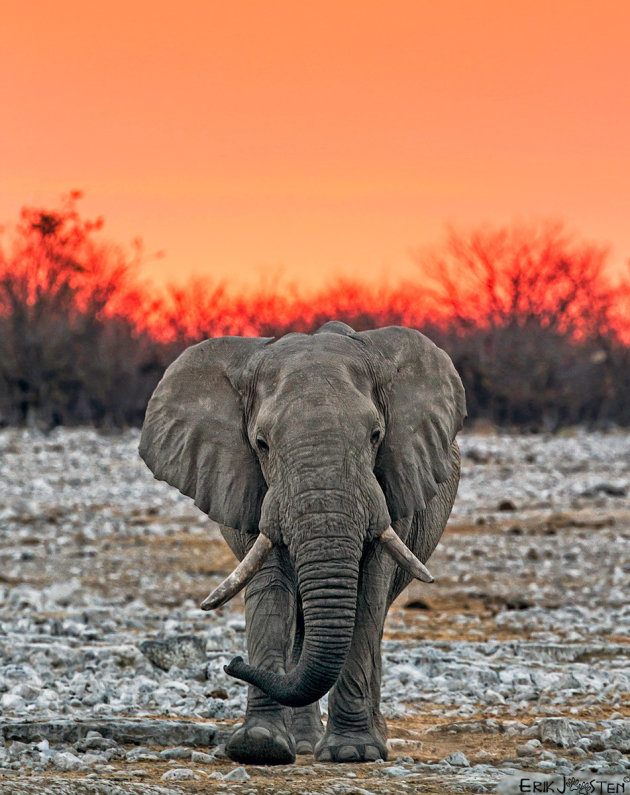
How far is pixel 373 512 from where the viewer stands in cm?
552

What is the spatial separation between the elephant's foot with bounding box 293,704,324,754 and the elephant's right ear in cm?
100

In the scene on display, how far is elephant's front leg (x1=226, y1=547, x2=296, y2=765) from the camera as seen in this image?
5.58 metres

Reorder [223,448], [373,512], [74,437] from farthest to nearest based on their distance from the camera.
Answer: [74,437], [223,448], [373,512]

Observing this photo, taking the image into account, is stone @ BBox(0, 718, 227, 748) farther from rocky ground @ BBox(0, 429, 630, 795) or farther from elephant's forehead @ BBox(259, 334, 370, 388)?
elephant's forehead @ BBox(259, 334, 370, 388)

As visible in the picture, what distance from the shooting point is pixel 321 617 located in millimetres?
5344

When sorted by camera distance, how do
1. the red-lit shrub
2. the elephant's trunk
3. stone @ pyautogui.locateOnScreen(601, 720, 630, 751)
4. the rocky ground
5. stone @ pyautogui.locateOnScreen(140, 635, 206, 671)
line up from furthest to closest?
1. the red-lit shrub
2. stone @ pyautogui.locateOnScreen(140, 635, 206, 671)
3. stone @ pyautogui.locateOnScreen(601, 720, 630, 751)
4. the rocky ground
5. the elephant's trunk

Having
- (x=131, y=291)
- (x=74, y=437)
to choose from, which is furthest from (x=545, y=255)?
(x=74, y=437)

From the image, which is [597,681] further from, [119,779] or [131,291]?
[131,291]

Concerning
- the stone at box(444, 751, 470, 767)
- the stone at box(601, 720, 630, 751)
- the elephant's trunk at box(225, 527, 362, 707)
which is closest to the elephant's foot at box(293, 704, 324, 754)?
the stone at box(444, 751, 470, 767)

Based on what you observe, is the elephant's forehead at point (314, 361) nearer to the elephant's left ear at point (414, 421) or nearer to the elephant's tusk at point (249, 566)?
the elephant's left ear at point (414, 421)

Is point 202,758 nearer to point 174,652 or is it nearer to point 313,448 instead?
point 313,448

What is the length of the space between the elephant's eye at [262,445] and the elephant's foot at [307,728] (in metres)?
1.37

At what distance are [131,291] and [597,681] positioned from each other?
3726 cm

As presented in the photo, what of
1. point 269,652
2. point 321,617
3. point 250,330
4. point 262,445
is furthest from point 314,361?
point 250,330
